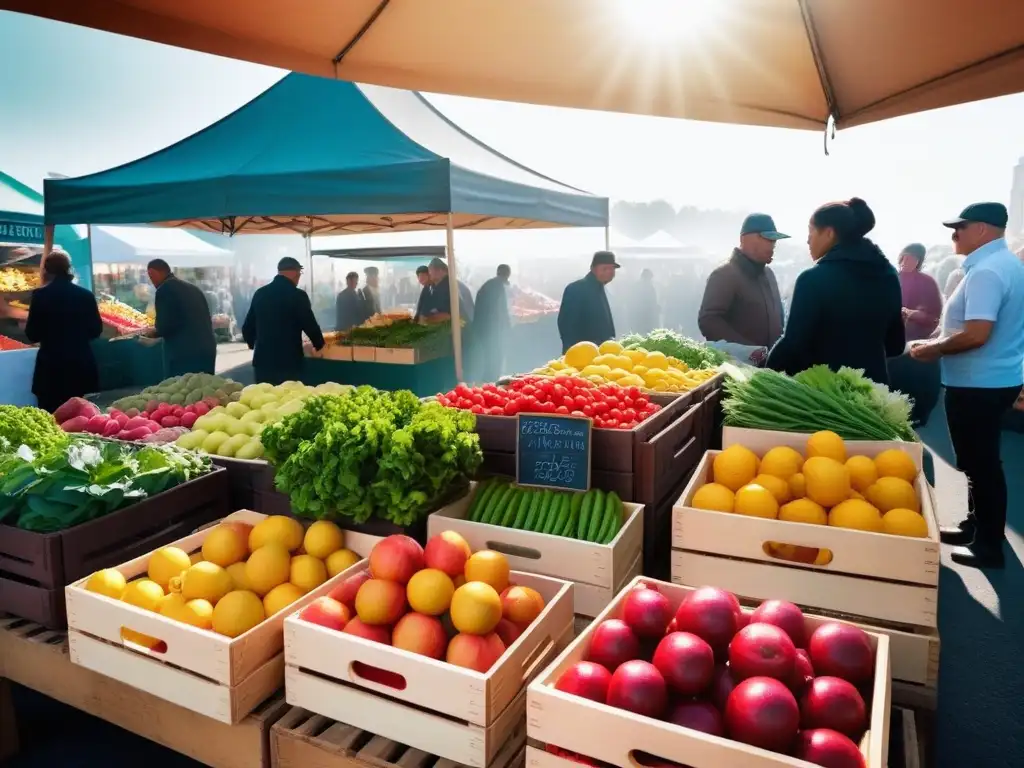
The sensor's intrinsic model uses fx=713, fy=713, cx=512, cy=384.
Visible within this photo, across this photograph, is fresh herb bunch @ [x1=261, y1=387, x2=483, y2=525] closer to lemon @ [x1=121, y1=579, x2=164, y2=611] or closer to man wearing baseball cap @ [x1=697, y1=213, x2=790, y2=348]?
lemon @ [x1=121, y1=579, x2=164, y2=611]

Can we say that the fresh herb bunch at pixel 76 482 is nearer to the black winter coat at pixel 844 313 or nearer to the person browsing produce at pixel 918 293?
the black winter coat at pixel 844 313

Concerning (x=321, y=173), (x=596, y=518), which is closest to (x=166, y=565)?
(x=596, y=518)

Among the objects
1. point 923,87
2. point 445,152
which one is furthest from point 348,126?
point 923,87

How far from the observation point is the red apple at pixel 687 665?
1320mm

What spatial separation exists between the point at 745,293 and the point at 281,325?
3763 mm

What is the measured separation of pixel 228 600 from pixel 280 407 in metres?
1.60

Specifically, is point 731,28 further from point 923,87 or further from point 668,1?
point 923,87

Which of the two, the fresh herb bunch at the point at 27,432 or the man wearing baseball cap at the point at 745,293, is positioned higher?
the man wearing baseball cap at the point at 745,293

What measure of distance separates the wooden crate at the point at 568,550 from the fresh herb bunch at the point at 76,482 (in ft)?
3.07

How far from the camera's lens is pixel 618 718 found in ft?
4.07

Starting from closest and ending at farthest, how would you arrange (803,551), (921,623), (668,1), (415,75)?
(921,623) < (803,551) < (668,1) < (415,75)

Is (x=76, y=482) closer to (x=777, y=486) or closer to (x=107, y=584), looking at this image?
(x=107, y=584)

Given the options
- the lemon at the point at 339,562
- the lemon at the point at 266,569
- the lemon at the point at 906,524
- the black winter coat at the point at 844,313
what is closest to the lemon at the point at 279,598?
the lemon at the point at 266,569

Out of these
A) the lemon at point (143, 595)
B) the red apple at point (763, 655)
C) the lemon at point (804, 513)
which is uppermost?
the lemon at point (804, 513)
